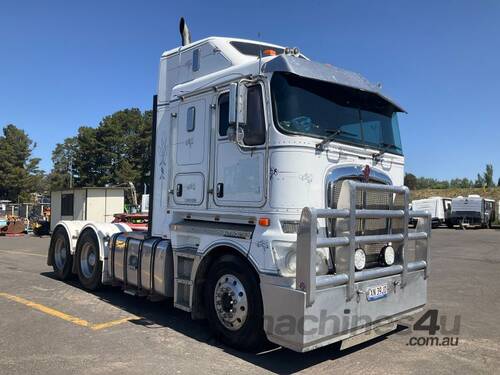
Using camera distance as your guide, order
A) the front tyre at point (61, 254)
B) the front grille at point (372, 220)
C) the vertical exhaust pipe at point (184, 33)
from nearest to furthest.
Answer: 1. the front grille at point (372, 220)
2. the vertical exhaust pipe at point (184, 33)
3. the front tyre at point (61, 254)

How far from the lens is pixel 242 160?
212 inches

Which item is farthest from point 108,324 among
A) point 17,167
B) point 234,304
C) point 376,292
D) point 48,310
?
point 17,167

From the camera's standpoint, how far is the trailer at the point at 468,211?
38188mm

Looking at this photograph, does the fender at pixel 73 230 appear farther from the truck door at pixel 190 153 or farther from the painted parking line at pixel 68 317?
the truck door at pixel 190 153

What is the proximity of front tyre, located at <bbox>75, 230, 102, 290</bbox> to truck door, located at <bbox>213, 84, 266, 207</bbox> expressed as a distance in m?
3.53

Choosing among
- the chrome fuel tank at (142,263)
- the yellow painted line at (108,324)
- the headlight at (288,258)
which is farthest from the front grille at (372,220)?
the yellow painted line at (108,324)

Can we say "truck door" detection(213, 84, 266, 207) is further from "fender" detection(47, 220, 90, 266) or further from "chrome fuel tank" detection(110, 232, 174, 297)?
"fender" detection(47, 220, 90, 266)

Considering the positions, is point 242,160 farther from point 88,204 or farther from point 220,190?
point 88,204

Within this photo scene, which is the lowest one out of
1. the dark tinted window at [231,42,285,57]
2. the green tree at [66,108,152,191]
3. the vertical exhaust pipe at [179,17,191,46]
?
the dark tinted window at [231,42,285,57]

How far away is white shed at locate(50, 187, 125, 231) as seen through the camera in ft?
79.7

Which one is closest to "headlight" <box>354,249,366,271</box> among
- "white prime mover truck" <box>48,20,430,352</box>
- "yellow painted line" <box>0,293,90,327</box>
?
"white prime mover truck" <box>48,20,430,352</box>

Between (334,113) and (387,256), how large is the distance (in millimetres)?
1768

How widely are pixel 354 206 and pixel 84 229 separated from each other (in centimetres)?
576

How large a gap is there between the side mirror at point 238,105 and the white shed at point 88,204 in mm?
20194
